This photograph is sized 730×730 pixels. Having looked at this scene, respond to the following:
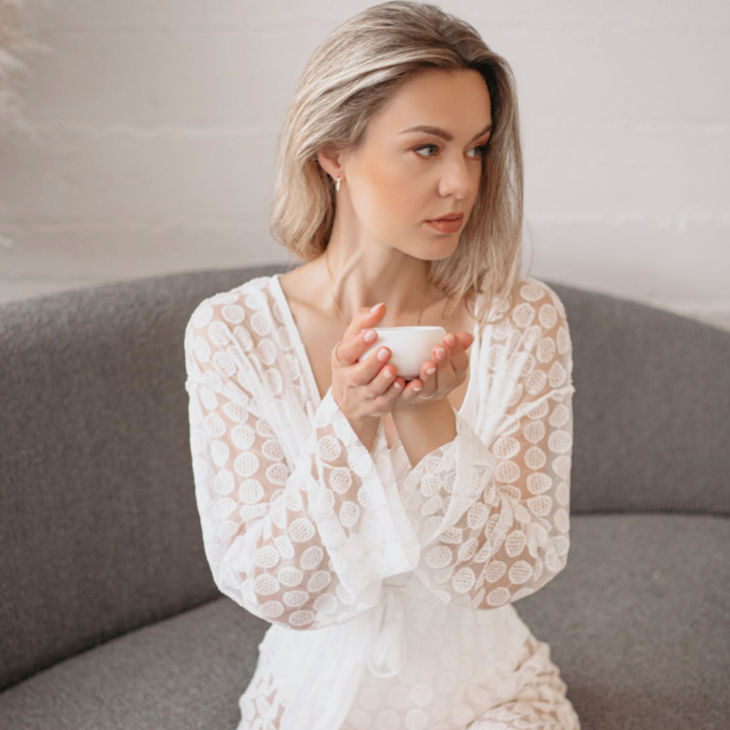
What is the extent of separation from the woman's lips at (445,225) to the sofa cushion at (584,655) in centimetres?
71

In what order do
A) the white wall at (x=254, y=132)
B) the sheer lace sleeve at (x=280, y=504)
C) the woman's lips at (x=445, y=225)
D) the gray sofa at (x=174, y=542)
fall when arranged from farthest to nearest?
the white wall at (x=254, y=132) < the gray sofa at (x=174, y=542) < the woman's lips at (x=445, y=225) < the sheer lace sleeve at (x=280, y=504)

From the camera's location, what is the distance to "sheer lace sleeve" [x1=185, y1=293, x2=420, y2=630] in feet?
3.07

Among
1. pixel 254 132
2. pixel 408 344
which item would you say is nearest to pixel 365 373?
pixel 408 344

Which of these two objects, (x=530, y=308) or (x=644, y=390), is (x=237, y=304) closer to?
(x=530, y=308)

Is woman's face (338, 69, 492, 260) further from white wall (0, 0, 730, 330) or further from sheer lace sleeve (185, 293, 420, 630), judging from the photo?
white wall (0, 0, 730, 330)

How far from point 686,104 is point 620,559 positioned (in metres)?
0.93

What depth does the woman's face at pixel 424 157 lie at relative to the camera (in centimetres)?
101

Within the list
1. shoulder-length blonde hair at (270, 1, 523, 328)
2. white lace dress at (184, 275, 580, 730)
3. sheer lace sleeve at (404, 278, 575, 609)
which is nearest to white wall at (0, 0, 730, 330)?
shoulder-length blonde hair at (270, 1, 523, 328)

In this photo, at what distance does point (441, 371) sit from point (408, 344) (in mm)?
44

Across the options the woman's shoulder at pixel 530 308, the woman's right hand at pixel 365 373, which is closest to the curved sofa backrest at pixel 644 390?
the woman's shoulder at pixel 530 308

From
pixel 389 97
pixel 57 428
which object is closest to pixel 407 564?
pixel 389 97

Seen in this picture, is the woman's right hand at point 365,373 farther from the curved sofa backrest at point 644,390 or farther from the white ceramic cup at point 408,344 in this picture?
the curved sofa backrest at point 644,390

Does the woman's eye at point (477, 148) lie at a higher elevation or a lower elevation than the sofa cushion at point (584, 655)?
higher

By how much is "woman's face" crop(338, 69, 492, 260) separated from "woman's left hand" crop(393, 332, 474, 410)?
0.77ft
